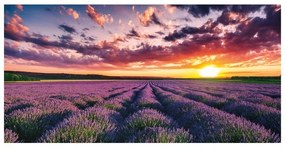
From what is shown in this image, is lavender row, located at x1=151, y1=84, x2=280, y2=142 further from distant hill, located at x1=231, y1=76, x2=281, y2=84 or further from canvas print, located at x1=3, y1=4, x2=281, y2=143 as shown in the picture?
distant hill, located at x1=231, y1=76, x2=281, y2=84

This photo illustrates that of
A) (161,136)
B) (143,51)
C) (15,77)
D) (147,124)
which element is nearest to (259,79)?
(143,51)

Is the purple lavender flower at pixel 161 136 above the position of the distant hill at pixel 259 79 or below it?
below

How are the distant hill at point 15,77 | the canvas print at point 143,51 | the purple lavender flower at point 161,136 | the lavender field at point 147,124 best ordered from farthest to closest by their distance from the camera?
the distant hill at point 15,77
the canvas print at point 143,51
the lavender field at point 147,124
the purple lavender flower at point 161,136

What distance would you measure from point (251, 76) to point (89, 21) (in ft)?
9.94

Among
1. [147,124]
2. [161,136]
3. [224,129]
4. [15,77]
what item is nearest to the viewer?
[161,136]

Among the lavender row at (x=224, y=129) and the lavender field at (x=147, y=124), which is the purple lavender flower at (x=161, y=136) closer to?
the lavender field at (x=147, y=124)

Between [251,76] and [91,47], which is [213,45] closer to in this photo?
[251,76]

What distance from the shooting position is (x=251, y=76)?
18.7 feet

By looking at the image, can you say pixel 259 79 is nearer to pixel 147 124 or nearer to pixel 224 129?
pixel 224 129

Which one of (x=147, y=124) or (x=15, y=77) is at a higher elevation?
(x=15, y=77)

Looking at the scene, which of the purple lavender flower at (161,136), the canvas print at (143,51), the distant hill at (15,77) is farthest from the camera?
the distant hill at (15,77)

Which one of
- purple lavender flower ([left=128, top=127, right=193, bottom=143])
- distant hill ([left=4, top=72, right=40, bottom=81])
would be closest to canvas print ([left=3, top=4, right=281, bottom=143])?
distant hill ([left=4, top=72, right=40, bottom=81])

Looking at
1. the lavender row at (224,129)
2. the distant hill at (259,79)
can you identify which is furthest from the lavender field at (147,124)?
the distant hill at (259,79)
